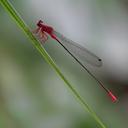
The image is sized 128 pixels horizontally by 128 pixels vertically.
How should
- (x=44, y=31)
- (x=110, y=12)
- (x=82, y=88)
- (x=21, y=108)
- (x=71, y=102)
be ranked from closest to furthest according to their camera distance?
(x=44, y=31), (x=21, y=108), (x=71, y=102), (x=82, y=88), (x=110, y=12)

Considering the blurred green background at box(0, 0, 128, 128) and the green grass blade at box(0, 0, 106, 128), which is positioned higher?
the blurred green background at box(0, 0, 128, 128)

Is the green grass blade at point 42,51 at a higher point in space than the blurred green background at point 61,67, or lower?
lower

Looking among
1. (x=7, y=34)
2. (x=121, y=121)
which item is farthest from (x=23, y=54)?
(x=121, y=121)

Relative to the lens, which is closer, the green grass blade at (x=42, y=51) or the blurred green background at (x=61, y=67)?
the green grass blade at (x=42, y=51)

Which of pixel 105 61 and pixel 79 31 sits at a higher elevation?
pixel 79 31

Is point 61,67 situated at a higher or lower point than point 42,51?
higher

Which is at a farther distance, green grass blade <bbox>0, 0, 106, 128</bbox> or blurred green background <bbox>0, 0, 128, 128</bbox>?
blurred green background <bbox>0, 0, 128, 128</bbox>

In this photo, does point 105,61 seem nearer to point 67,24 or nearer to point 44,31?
point 67,24

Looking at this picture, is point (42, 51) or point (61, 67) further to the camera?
point (61, 67)
